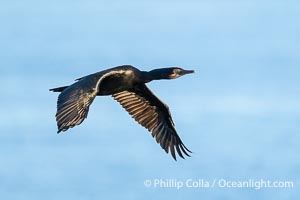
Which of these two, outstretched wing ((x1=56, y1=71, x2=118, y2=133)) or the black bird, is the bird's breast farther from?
outstretched wing ((x1=56, y1=71, x2=118, y2=133))

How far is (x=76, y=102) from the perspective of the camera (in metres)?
36.0

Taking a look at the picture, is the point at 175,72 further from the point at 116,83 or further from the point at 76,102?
the point at 76,102

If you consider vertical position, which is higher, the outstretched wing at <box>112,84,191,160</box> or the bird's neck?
the bird's neck

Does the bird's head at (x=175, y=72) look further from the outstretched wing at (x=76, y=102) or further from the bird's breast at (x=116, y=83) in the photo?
the outstretched wing at (x=76, y=102)

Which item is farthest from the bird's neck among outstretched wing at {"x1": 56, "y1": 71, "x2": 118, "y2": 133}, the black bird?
outstretched wing at {"x1": 56, "y1": 71, "x2": 118, "y2": 133}

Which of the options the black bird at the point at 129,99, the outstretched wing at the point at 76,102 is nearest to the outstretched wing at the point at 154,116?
the black bird at the point at 129,99

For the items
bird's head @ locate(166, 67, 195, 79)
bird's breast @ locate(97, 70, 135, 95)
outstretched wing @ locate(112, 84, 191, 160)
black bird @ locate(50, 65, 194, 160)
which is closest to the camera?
black bird @ locate(50, 65, 194, 160)

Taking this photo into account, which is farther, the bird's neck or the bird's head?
the bird's neck

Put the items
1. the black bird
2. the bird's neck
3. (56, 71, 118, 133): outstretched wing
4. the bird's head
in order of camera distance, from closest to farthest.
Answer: (56, 71, 118, 133): outstretched wing
the black bird
the bird's head
the bird's neck

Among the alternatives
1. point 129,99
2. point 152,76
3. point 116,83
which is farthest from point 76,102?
point 129,99

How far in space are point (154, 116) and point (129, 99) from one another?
889 millimetres

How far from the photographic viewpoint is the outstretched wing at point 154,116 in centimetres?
4300

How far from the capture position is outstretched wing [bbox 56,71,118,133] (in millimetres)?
35094

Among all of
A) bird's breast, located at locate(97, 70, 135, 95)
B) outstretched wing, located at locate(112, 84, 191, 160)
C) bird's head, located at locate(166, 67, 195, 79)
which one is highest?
bird's head, located at locate(166, 67, 195, 79)
